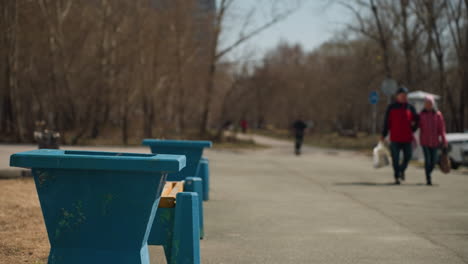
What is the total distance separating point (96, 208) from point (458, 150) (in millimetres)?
18048

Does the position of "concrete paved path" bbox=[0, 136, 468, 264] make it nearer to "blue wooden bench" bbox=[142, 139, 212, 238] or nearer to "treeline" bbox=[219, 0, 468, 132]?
"blue wooden bench" bbox=[142, 139, 212, 238]

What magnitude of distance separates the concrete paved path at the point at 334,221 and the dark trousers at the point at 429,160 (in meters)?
0.35

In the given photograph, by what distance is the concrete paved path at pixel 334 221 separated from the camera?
6.68m

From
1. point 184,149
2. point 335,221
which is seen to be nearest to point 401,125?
point 335,221

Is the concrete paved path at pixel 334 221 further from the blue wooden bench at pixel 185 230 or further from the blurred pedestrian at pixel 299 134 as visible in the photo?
the blurred pedestrian at pixel 299 134

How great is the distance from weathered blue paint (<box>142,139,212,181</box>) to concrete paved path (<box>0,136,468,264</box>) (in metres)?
0.71

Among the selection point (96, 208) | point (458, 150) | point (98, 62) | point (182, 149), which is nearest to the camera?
point (96, 208)

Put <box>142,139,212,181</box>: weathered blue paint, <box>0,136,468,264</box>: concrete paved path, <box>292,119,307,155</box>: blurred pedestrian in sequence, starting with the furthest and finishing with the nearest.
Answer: <box>292,119,307,155</box>: blurred pedestrian, <box>142,139,212,181</box>: weathered blue paint, <box>0,136,468,264</box>: concrete paved path

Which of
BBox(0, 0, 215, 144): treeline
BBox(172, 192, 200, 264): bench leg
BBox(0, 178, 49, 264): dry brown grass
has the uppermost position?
BBox(0, 0, 215, 144): treeline

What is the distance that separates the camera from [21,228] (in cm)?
752

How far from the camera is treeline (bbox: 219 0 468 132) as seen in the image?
112ft

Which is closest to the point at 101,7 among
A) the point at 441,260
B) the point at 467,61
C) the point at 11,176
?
the point at 467,61

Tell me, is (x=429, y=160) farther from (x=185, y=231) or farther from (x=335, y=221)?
(x=185, y=231)

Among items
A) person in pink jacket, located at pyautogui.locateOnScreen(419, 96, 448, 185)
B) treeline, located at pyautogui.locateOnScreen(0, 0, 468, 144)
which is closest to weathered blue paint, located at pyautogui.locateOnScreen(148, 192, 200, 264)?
person in pink jacket, located at pyautogui.locateOnScreen(419, 96, 448, 185)
